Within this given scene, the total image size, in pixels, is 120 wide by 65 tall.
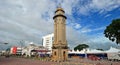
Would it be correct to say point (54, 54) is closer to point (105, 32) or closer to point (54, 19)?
point (54, 19)

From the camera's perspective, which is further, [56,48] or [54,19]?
[54,19]

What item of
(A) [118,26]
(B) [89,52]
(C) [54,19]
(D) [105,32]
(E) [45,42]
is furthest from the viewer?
(E) [45,42]

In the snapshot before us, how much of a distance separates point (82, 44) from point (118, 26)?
69752 mm

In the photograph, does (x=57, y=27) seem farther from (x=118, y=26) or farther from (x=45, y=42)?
(x=45, y=42)

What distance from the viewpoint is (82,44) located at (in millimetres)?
110250

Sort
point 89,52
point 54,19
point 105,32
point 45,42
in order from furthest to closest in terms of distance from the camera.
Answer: point 45,42 → point 89,52 → point 54,19 → point 105,32

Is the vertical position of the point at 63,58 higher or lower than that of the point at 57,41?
lower

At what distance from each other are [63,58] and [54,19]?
13725 millimetres

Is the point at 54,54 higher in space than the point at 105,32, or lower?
lower

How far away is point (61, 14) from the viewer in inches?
1857

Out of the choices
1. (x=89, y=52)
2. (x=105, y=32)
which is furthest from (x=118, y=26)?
(x=89, y=52)

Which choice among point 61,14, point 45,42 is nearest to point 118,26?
point 61,14

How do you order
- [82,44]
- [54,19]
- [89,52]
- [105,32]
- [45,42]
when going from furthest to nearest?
[45,42] < [82,44] < [89,52] < [54,19] < [105,32]

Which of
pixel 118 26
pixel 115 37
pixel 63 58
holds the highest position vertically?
pixel 118 26
